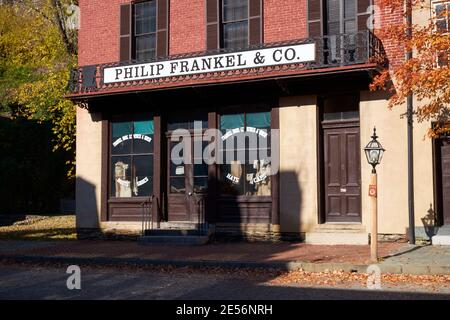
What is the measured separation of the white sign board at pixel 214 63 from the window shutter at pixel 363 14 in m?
1.40

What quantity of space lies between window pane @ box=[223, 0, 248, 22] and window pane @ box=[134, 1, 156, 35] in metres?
2.36

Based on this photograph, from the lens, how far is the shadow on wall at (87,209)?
1711 centimetres

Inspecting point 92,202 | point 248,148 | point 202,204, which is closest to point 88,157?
point 92,202

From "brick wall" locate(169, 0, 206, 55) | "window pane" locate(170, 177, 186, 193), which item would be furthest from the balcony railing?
"window pane" locate(170, 177, 186, 193)

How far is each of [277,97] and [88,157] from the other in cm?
626

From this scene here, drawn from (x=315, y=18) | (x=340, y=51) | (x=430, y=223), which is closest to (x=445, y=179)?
(x=430, y=223)

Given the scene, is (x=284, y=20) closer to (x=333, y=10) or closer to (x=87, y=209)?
(x=333, y=10)

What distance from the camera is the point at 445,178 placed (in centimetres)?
1341

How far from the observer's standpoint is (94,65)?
16625 millimetres

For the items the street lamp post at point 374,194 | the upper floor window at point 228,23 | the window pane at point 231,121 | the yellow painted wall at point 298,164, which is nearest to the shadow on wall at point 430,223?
the yellow painted wall at point 298,164

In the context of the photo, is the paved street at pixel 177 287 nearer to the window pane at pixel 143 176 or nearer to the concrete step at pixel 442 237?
the concrete step at pixel 442 237

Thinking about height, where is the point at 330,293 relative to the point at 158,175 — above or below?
below

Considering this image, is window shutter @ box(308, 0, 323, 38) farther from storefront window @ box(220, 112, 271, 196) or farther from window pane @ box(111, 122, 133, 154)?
window pane @ box(111, 122, 133, 154)
